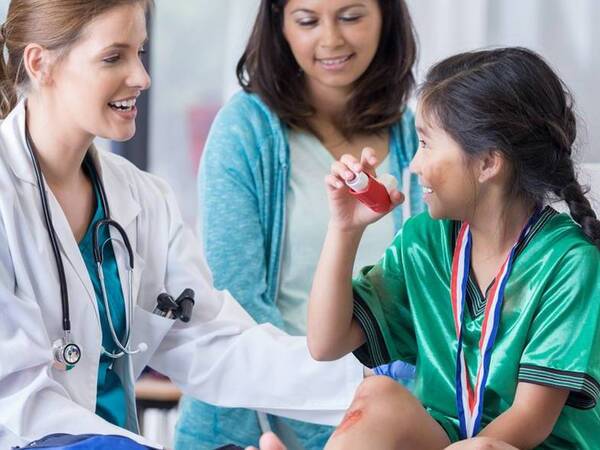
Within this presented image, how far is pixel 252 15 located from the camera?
3.27 metres

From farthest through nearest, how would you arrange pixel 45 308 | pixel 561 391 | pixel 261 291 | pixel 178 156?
1. pixel 178 156
2. pixel 261 291
3. pixel 45 308
4. pixel 561 391

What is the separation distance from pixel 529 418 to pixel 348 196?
0.41 metres

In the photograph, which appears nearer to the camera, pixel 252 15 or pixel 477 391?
pixel 477 391

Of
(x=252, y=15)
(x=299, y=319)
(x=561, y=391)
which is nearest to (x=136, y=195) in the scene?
(x=299, y=319)

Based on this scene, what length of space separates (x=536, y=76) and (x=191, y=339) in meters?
0.77

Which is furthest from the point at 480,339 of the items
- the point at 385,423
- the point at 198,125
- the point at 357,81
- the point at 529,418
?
the point at 198,125

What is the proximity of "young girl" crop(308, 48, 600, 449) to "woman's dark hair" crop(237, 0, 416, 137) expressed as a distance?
2.18 ft

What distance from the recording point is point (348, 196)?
1.68 metres

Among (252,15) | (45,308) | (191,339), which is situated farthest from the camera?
(252,15)

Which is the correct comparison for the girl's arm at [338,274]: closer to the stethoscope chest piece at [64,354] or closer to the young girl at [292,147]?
the stethoscope chest piece at [64,354]

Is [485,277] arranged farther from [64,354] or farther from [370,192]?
[64,354]

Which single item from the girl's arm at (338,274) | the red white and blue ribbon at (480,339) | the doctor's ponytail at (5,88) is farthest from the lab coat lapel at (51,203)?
the red white and blue ribbon at (480,339)

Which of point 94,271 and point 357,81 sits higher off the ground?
point 357,81

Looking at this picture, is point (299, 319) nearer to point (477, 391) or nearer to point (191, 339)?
point (191, 339)
